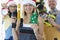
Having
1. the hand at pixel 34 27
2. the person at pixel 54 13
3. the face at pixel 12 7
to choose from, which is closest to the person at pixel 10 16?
the face at pixel 12 7

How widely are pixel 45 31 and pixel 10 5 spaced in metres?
0.37

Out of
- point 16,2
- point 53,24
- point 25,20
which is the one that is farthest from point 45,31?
point 16,2

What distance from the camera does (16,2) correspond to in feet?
4.44

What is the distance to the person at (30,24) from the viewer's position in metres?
1.30

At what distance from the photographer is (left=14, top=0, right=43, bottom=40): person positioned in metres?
1.30

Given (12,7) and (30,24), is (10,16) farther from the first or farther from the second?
(30,24)

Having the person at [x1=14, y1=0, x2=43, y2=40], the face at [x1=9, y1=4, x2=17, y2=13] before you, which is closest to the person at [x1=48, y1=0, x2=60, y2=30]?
the person at [x1=14, y1=0, x2=43, y2=40]

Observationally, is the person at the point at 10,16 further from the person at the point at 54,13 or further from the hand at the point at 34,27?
the person at the point at 54,13

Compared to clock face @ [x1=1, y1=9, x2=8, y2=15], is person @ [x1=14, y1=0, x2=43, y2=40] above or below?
below

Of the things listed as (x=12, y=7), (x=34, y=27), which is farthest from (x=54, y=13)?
(x=12, y=7)

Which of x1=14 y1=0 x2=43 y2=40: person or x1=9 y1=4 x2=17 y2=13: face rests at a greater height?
x1=9 y1=4 x2=17 y2=13: face

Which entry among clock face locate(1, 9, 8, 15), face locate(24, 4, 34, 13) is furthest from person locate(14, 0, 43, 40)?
clock face locate(1, 9, 8, 15)

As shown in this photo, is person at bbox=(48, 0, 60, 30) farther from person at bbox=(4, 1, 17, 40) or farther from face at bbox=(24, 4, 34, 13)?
person at bbox=(4, 1, 17, 40)

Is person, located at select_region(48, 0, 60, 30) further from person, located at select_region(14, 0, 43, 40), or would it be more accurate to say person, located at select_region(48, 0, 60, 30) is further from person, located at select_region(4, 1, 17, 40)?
person, located at select_region(4, 1, 17, 40)
